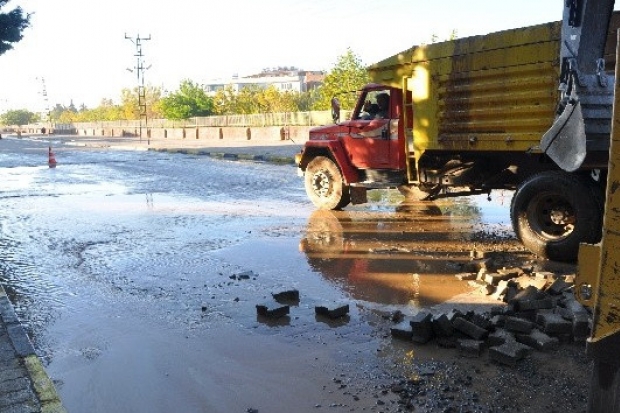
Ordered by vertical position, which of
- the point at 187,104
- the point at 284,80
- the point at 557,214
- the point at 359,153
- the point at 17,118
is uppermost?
the point at 284,80

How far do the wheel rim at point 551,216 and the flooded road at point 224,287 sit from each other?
0.52 meters

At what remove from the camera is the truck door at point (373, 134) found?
992 cm

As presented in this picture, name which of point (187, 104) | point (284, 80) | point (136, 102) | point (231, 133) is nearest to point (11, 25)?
point (231, 133)

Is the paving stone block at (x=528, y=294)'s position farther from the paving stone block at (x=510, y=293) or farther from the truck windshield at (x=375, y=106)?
the truck windshield at (x=375, y=106)

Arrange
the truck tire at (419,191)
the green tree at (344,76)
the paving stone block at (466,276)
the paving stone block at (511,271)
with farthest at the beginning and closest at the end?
1. the green tree at (344,76)
2. the truck tire at (419,191)
3. the paving stone block at (466,276)
4. the paving stone block at (511,271)

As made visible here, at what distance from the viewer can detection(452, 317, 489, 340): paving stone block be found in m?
4.46

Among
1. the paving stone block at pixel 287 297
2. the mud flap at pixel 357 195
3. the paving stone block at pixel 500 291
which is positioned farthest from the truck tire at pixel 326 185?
the paving stone block at pixel 500 291

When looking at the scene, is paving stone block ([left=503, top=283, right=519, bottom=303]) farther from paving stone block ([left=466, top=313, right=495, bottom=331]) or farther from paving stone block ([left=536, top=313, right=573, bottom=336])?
paving stone block ([left=466, top=313, right=495, bottom=331])

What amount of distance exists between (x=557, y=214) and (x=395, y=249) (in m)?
2.18

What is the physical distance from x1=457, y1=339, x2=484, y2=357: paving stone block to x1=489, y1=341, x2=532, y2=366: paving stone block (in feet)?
0.34

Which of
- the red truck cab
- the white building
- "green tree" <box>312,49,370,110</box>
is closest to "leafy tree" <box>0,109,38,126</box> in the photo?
the white building

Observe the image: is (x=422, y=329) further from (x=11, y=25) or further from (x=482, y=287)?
(x=11, y=25)

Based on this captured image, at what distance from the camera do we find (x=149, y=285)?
21.4ft

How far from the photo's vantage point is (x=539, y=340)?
4402 mm
